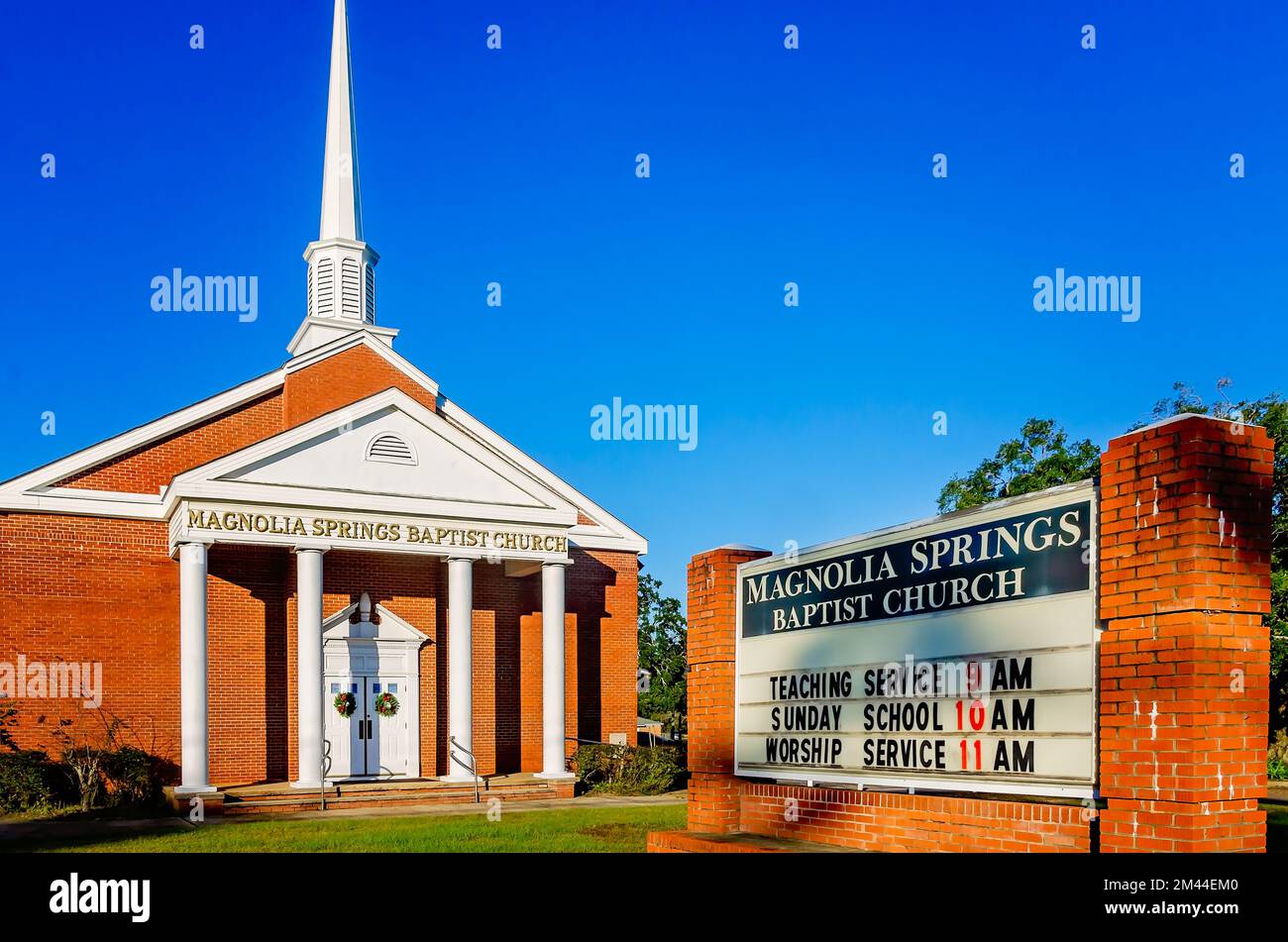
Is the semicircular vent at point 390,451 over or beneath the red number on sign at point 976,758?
over

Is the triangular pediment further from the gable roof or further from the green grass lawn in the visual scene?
the green grass lawn

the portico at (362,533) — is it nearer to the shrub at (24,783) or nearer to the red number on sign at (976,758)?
the shrub at (24,783)

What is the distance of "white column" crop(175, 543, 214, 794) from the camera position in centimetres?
2111

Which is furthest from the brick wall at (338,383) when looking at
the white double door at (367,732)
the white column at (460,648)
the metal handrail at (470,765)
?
the metal handrail at (470,765)

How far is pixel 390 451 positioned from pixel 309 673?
4.56 m

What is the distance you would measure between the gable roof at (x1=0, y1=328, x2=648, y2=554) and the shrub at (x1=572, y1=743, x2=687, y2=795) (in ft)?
16.7

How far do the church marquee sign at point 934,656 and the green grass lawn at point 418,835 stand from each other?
530cm

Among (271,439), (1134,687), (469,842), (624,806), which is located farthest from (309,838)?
(1134,687)

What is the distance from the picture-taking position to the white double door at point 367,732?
81.6ft

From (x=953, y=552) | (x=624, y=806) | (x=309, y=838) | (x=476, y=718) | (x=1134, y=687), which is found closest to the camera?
(x=1134, y=687)

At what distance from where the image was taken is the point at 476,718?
26516 mm
